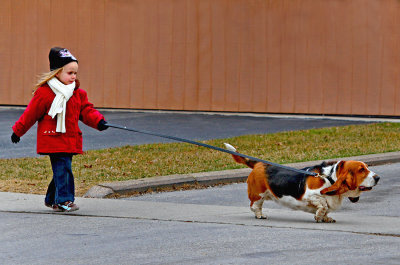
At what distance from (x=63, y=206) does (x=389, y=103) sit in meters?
10.7

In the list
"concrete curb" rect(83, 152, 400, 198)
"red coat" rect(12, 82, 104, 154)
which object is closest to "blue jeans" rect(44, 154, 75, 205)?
"red coat" rect(12, 82, 104, 154)

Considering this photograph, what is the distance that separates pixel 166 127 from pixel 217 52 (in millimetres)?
2647

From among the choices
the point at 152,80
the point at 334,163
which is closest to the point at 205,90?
the point at 152,80

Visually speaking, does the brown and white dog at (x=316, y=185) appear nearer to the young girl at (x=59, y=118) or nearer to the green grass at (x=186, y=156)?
the young girl at (x=59, y=118)

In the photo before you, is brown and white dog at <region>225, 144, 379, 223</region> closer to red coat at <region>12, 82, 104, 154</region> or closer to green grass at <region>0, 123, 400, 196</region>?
red coat at <region>12, 82, 104, 154</region>

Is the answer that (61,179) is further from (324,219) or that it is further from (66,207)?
(324,219)

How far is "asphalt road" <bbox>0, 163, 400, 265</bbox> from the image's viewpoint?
666cm

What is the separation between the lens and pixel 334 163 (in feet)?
25.9

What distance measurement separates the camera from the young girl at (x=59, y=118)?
27.8ft

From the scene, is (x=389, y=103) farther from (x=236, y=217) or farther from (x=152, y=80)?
(x=236, y=217)

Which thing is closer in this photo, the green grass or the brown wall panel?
the green grass

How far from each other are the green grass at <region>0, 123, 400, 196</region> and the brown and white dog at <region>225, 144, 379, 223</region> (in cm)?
294

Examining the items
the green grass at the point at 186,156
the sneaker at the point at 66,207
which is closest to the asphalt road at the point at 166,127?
the green grass at the point at 186,156

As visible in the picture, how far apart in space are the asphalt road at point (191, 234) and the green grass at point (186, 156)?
4.67ft
